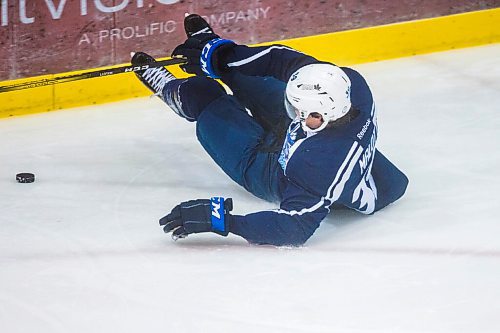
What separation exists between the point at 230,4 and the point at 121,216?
166 centimetres

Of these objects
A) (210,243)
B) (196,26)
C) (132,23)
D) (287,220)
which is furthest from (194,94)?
(132,23)

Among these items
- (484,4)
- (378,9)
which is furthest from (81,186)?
(484,4)

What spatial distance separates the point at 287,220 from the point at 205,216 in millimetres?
241

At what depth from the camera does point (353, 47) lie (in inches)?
216

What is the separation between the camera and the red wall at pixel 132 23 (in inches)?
188

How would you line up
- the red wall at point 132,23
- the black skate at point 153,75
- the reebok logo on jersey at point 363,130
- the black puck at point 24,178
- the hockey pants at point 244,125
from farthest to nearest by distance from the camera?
the red wall at point 132,23
the black skate at point 153,75
the black puck at point 24,178
the hockey pants at point 244,125
the reebok logo on jersey at point 363,130

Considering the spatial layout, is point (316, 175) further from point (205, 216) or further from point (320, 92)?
point (205, 216)

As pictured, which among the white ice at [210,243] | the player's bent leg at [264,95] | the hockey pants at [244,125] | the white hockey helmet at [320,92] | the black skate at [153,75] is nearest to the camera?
the white ice at [210,243]

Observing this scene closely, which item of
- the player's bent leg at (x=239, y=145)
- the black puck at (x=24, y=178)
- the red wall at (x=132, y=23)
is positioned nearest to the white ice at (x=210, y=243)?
the black puck at (x=24, y=178)

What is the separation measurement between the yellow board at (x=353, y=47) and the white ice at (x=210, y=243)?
73 millimetres

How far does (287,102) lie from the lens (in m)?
3.58

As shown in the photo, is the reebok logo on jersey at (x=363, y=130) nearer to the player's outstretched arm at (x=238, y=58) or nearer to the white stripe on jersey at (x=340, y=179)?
the white stripe on jersey at (x=340, y=179)

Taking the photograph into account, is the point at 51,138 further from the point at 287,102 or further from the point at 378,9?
the point at 378,9

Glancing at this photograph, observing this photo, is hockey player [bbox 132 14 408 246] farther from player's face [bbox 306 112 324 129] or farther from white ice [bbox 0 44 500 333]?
white ice [bbox 0 44 500 333]
